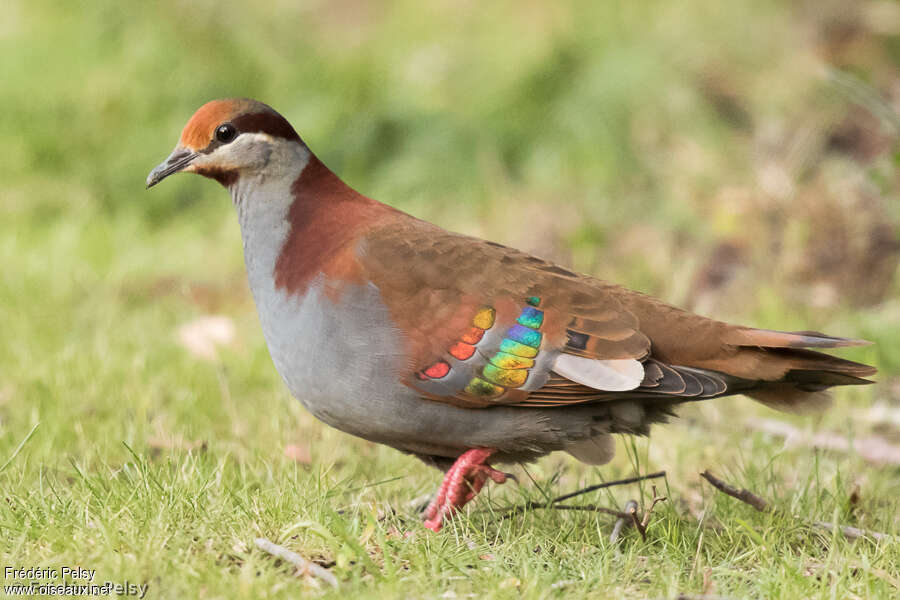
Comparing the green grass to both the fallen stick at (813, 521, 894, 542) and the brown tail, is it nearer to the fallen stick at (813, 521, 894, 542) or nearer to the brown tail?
the fallen stick at (813, 521, 894, 542)

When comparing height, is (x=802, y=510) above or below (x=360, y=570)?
above

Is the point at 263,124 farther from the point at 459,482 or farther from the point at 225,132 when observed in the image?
the point at 459,482

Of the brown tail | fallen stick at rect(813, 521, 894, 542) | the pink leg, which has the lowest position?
the pink leg

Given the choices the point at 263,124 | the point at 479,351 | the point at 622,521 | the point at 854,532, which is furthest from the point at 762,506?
the point at 263,124

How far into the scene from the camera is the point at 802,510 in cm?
353

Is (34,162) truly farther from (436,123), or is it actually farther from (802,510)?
(802,510)

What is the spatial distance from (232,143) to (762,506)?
199 centimetres

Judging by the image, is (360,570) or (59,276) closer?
(360,570)

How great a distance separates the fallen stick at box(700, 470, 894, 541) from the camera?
3266 mm

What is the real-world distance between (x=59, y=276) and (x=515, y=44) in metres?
3.75

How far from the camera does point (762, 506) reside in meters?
3.40

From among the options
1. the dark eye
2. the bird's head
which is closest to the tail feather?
the bird's head

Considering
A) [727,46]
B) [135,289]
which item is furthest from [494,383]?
[727,46]

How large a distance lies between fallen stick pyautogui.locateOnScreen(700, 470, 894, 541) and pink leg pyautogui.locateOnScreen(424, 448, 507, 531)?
24.6 inches
